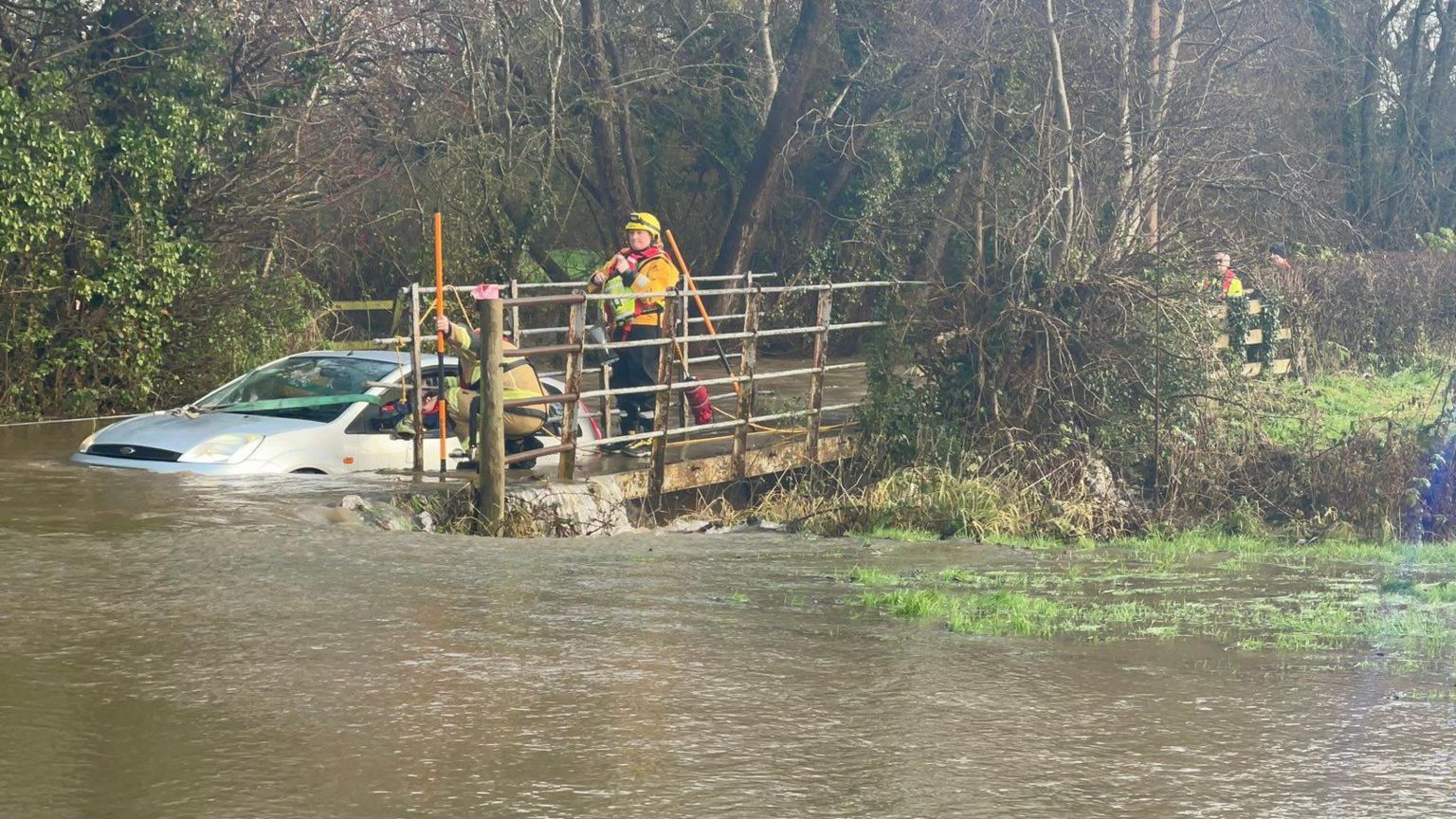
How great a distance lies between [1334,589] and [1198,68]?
Answer: 45.9 feet

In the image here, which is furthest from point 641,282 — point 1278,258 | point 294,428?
point 1278,258

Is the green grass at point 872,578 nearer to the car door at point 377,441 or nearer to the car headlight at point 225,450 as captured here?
the car door at point 377,441

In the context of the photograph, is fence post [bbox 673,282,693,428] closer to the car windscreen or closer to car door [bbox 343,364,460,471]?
car door [bbox 343,364,460,471]

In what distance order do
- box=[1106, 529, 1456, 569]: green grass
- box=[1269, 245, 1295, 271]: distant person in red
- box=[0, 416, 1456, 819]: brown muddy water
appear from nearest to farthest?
box=[0, 416, 1456, 819]: brown muddy water, box=[1106, 529, 1456, 569]: green grass, box=[1269, 245, 1295, 271]: distant person in red

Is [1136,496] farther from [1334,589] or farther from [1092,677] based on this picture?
[1092,677]

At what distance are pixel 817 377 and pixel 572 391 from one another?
12.2 ft

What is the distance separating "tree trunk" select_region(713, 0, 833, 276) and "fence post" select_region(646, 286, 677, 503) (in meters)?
11.2

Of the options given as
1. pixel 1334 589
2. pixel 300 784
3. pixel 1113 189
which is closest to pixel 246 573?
pixel 300 784

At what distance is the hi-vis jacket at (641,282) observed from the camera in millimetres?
15414

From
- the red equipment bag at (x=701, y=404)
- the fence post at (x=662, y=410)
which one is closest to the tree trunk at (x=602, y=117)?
the red equipment bag at (x=701, y=404)

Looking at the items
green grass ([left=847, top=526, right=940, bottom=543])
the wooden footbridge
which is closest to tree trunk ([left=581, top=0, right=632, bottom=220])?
the wooden footbridge

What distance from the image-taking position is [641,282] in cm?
1561

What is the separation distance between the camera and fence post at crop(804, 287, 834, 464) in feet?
52.6

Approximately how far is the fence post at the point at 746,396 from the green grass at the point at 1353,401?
185 inches
